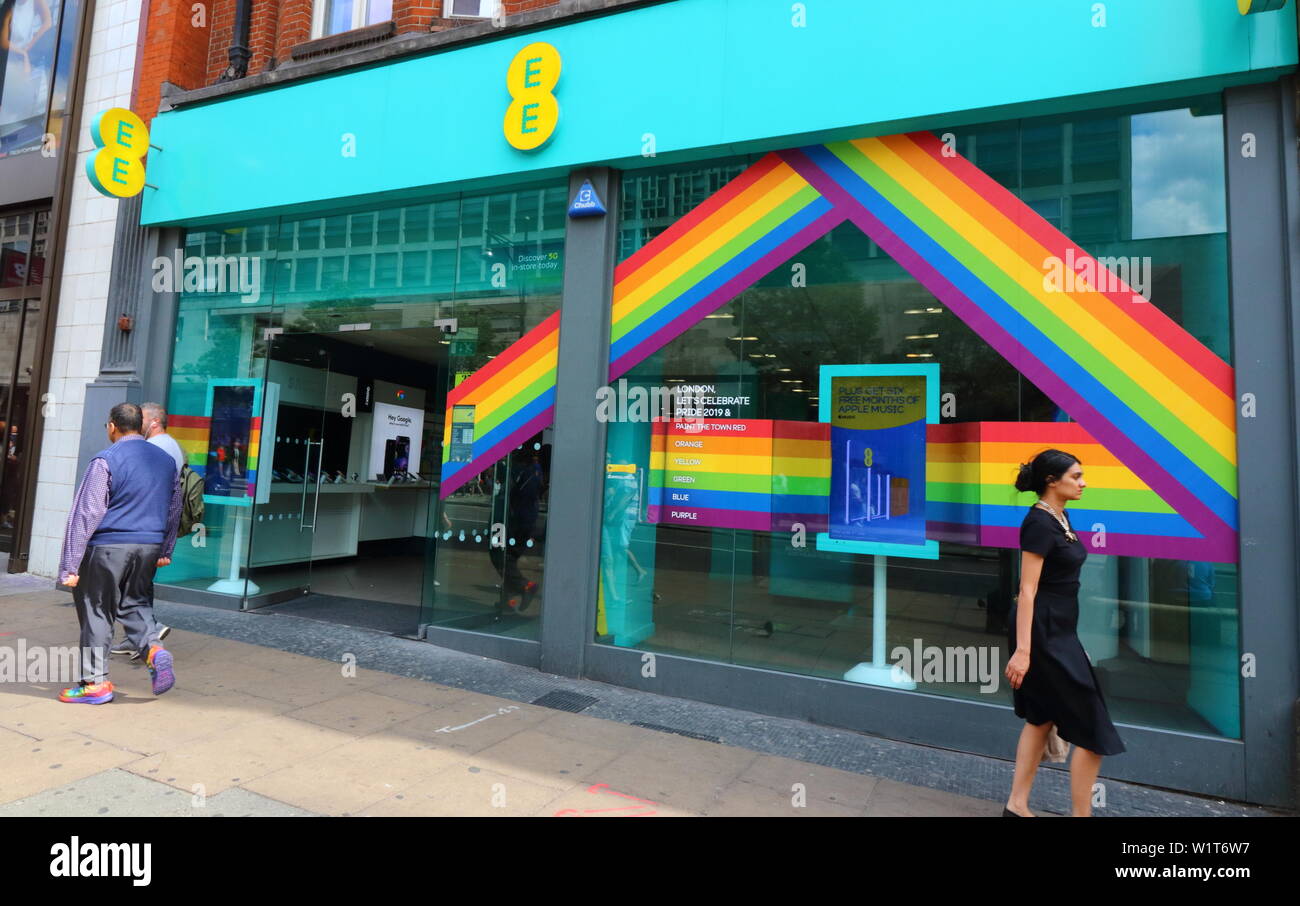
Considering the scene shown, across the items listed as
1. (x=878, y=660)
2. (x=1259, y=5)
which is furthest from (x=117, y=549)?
(x=1259, y=5)

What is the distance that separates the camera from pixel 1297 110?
4.23 m

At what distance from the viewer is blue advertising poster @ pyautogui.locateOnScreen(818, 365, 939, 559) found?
5051mm

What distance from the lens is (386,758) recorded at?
4.00 m

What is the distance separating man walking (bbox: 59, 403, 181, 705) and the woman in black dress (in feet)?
17.2

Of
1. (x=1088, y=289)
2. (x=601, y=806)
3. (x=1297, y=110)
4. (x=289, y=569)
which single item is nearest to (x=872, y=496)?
(x=1088, y=289)

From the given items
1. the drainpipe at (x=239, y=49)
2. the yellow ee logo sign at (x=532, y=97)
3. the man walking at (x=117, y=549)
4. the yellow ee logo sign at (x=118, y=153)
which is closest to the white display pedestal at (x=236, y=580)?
the man walking at (x=117, y=549)

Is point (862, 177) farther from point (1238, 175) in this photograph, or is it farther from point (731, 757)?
point (731, 757)

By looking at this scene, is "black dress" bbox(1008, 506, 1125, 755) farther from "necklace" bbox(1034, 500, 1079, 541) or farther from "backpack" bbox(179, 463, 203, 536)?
"backpack" bbox(179, 463, 203, 536)

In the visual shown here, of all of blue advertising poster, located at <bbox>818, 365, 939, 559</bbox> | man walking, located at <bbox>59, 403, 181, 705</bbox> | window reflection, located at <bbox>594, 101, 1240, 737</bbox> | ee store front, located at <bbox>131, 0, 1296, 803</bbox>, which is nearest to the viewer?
ee store front, located at <bbox>131, 0, 1296, 803</bbox>

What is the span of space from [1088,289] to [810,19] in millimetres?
2809

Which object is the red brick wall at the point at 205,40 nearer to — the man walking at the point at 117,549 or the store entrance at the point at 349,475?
the store entrance at the point at 349,475

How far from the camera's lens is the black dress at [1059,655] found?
326 cm

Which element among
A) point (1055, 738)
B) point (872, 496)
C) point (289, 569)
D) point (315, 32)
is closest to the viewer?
point (1055, 738)

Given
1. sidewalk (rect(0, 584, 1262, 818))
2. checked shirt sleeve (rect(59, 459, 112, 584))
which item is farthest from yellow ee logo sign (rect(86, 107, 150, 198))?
sidewalk (rect(0, 584, 1262, 818))
